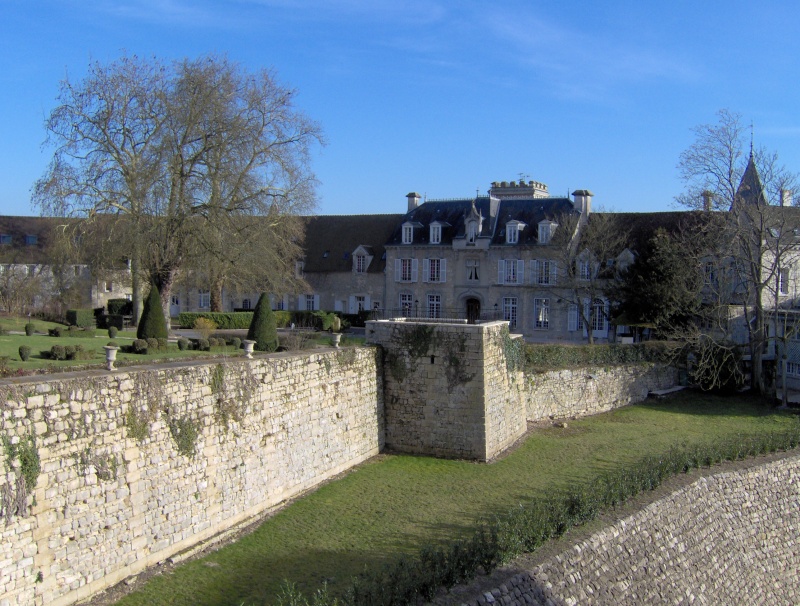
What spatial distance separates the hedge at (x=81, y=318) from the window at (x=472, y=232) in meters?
16.6

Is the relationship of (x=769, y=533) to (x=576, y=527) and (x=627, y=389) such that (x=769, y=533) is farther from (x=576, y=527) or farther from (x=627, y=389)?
(x=627, y=389)

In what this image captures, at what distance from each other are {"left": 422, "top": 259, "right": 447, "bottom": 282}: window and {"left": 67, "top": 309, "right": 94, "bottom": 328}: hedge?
15.3m

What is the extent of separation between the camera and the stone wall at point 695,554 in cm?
990

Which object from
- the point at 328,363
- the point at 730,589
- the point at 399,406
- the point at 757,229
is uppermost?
the point at 757,229

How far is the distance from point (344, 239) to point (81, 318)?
51.4ft

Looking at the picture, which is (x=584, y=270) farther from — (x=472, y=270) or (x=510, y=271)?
(x=472, y=270)

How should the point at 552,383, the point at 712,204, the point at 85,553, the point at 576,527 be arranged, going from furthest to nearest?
the point at 712,204 < the point at 552,383 < the point at 576,527 < the point at 85,553

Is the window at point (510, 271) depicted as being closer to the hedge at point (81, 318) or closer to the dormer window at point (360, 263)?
the dormer window at point (360, 263)

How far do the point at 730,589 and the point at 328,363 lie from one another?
301 inches

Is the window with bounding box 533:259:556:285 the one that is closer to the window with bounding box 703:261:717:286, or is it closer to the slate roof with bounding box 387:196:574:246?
the slate roof with bounding box 387:196:574:246

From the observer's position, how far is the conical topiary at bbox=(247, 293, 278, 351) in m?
22.8

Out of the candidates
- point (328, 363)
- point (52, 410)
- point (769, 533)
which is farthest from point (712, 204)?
point (52, 410)

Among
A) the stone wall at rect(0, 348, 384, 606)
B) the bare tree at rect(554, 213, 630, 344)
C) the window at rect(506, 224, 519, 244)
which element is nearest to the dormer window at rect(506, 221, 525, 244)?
the window at rect(506, 224, 519, 244)

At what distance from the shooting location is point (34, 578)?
7957mm
